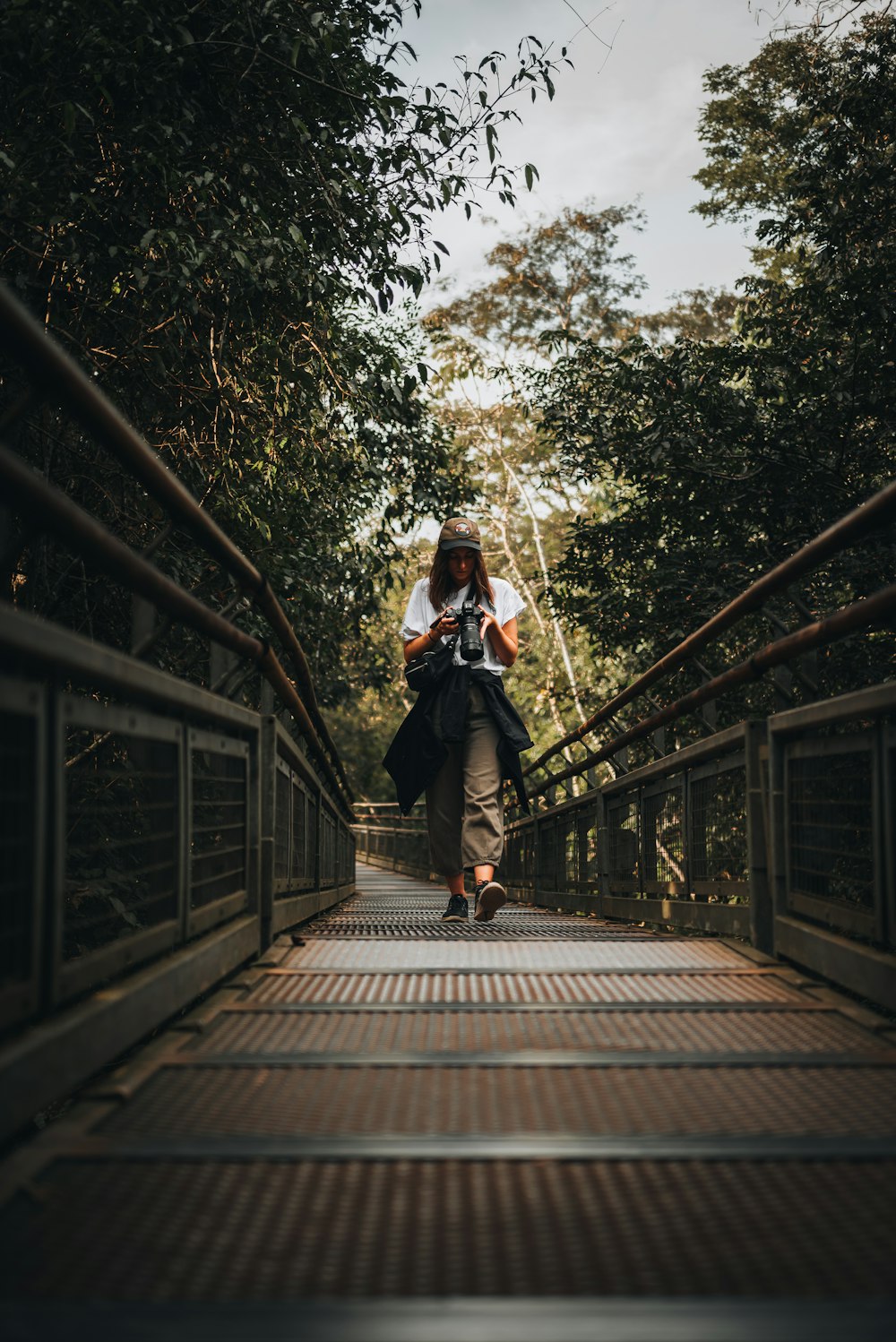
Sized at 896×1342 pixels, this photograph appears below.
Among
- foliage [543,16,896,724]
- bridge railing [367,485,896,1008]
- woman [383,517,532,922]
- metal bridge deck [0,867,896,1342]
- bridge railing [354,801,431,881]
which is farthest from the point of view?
bridge railing [354,801,431,881]

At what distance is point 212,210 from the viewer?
589 centimetres

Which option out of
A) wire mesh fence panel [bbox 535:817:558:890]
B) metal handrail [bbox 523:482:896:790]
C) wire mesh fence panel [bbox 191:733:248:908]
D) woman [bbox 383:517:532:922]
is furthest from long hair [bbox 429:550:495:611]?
wire mesh fence panel [bbox 535:817:558:890]

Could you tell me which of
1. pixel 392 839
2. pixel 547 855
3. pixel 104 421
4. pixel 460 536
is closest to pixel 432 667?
pixel 460 536

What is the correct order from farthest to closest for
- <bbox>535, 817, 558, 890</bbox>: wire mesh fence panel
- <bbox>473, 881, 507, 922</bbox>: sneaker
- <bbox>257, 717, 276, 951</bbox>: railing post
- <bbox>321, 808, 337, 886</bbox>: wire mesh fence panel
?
<bbox>535, 817, 558, 890</bbox>: wire mesh fence panel < <bbox>321, 808, 337, 886</bbox>: wire mesh fence panel < <bbox>473, 881, 507, 922</bbox>: sneaker < <bbox>257, 717, 276, 951</bbox>: railing post

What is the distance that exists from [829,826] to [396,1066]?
135cm

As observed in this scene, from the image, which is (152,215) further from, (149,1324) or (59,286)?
(149,1324)

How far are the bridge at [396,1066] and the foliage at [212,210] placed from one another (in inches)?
104

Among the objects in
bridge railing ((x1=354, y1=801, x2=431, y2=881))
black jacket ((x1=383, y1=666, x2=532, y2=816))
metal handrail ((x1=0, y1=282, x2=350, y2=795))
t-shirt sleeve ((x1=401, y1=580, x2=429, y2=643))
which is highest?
t-shirt sleeve ((x1=401, y1=580, x2=429, y2=643))

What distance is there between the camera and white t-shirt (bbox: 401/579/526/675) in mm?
5027

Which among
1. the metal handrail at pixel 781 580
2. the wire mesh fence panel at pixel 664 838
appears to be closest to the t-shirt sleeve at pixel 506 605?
the metal handrail at pixel 781 580

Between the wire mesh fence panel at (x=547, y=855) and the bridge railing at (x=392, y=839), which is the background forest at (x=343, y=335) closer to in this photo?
the wire mesh fence panel at (x=547, y=855)

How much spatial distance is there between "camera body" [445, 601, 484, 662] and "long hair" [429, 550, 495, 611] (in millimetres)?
89

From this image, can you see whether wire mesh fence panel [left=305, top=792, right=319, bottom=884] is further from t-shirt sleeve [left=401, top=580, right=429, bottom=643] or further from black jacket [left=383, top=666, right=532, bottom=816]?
t-shirt sleeve [left=401, top=580, right=429, bottom=643]

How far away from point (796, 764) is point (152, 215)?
14.0 ft
